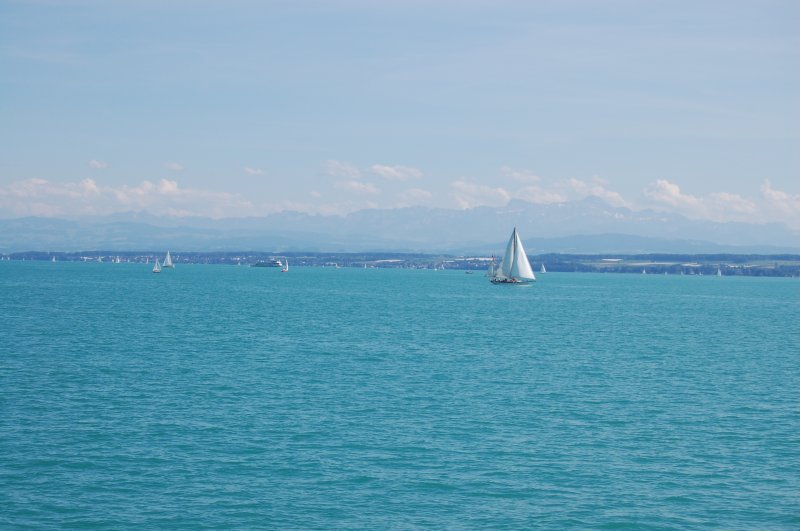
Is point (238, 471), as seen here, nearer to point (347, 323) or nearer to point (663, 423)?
point (663, 423)

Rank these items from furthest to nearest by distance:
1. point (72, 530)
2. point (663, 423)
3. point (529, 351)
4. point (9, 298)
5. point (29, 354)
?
1. point (9, 298)
2. point (529, 351)
3. point (29, 354)
4. point (663, 423)
5. point (72, 530)

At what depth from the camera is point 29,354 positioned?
229 ft

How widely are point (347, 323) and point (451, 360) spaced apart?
36767 millimetres

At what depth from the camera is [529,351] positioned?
259ft

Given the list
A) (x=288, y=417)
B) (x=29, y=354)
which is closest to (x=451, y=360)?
(x=288, y=417)

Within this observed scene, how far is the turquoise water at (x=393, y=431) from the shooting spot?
33.1 meters

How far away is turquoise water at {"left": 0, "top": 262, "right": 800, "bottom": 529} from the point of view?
108ft

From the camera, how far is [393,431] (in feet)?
145

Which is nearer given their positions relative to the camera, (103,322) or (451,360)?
(451,360)

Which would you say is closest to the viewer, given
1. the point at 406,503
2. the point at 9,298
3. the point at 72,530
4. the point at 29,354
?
the point at 72,530

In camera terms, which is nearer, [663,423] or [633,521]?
[633,521]

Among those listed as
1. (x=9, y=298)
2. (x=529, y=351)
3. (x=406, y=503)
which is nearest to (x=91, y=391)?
(x=406, y=503)

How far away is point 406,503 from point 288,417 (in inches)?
594

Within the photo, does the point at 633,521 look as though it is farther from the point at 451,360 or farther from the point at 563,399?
the point at 451,360
